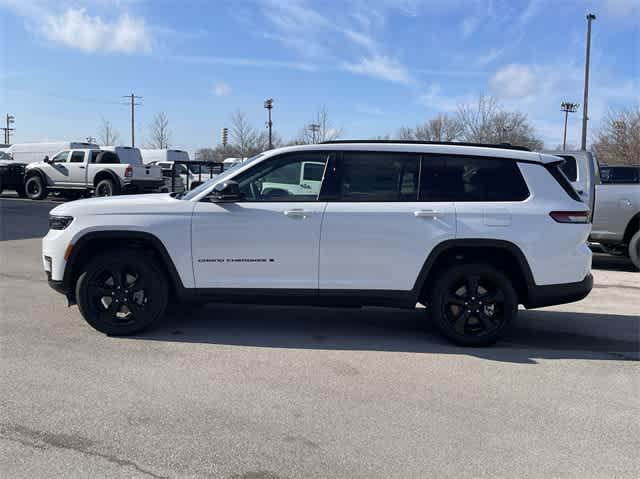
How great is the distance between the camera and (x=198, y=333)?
5.66m

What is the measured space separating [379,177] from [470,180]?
828 millimetres

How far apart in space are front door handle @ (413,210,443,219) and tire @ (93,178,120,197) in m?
17.4

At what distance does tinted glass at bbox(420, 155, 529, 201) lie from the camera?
529cm

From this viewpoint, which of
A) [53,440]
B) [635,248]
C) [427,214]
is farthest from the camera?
[635,248]

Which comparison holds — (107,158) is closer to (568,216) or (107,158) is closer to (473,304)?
(473,304)

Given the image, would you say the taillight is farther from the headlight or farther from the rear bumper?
the headlight

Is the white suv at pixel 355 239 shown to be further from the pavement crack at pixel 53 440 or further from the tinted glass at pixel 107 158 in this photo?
the tinted glass at pixel 107 158

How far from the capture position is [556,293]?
5.26 meters

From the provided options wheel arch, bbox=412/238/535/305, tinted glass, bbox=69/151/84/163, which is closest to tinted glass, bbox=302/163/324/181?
wheel arch, bbox=412/238/535/305

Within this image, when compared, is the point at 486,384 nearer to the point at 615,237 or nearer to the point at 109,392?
the point at 109,392

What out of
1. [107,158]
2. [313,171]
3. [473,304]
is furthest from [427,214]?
[107,158]

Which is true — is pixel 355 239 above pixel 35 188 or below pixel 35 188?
below

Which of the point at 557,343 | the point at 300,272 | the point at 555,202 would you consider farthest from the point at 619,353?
the point at 300,272

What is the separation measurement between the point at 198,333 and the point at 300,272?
123cm
